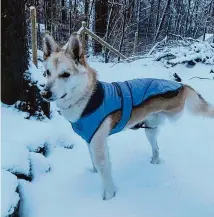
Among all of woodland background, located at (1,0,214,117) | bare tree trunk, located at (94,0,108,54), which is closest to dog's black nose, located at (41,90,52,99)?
woodland background, located at (1,0,214,117)

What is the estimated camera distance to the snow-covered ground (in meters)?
2.99

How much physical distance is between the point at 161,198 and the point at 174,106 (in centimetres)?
101

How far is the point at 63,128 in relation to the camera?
14.8 ft

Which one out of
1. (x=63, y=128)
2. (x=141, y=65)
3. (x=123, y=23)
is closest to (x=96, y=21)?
(x=123, y=23)

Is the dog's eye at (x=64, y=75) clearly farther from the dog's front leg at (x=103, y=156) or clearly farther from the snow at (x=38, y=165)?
the snow at (x=38, y=165)

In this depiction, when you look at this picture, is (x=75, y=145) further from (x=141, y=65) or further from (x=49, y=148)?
(x=141, y=65)

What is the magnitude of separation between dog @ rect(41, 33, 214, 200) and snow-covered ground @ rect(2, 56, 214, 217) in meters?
0.27

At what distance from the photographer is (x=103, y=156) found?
3.09 metres

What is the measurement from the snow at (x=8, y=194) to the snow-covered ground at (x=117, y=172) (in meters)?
0.25

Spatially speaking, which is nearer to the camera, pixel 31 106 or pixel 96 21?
pixel 31 106

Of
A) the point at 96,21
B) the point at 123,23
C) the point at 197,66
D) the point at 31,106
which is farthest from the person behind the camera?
the point at 96,21

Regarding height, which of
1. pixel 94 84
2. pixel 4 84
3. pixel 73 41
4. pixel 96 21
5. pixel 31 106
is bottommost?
pixel 96 21

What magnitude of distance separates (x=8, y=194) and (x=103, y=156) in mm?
934

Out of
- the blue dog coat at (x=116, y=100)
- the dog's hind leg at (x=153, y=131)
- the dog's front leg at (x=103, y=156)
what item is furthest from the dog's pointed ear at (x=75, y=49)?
the dog's hind leg at (x=153, y=131)
